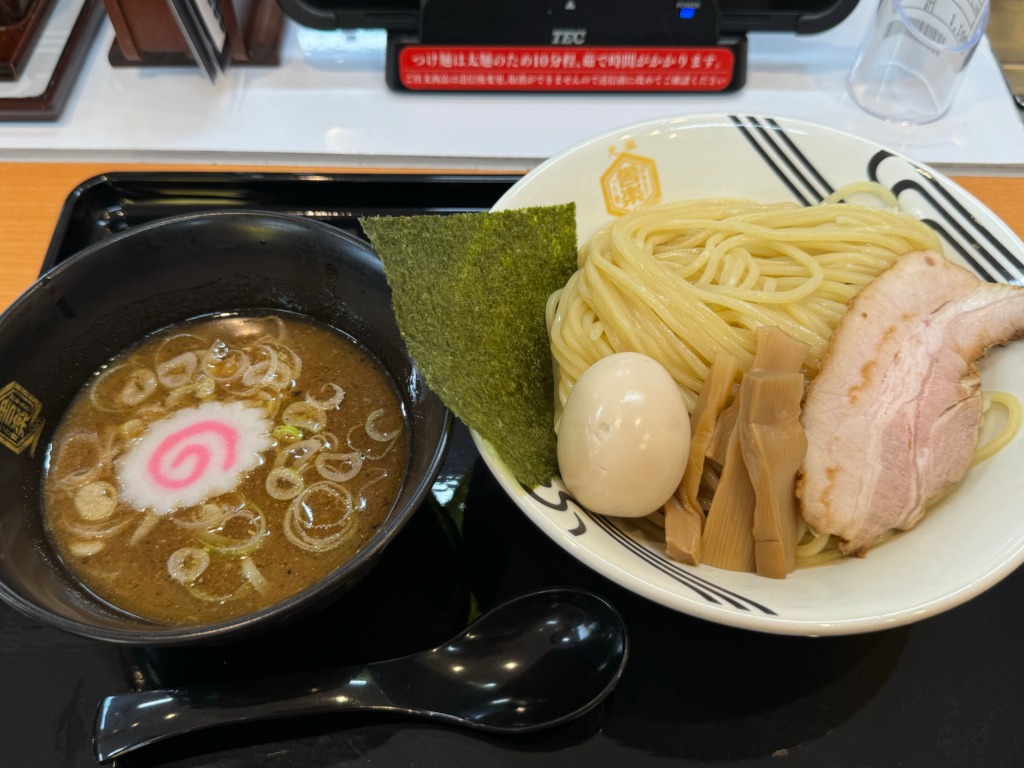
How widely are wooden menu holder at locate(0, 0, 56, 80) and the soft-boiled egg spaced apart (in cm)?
192

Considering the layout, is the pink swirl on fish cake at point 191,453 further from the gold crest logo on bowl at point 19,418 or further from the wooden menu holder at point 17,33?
the wooden menu holder at point 17,33

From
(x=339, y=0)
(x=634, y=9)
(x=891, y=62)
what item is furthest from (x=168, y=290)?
(x=891, y=62)

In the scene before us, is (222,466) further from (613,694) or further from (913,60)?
(913,60)

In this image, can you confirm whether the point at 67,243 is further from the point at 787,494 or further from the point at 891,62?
the point at 891,62

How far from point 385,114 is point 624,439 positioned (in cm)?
140

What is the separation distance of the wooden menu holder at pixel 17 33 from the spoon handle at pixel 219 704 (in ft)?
5.90

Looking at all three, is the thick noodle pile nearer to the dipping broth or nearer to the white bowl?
the white bowl

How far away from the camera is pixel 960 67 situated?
1.99m

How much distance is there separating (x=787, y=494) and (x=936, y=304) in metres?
0.49

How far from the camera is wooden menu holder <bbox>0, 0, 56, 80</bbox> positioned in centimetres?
202

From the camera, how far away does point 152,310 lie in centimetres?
137

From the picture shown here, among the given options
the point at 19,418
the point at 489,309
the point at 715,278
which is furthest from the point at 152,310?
the point at 715,278

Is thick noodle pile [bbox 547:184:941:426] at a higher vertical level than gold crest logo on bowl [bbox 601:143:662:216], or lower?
lower

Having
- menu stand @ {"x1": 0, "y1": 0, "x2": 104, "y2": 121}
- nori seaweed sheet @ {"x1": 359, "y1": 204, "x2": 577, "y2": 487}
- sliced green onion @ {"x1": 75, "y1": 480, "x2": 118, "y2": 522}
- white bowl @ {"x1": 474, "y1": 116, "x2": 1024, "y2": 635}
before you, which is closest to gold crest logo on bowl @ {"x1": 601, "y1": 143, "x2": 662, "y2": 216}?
white bowl @ {"x1": 474, "y1": 116, "x2": 1024, "y2": 635}
